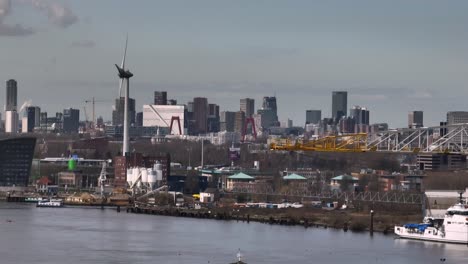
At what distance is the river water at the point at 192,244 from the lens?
136 ft

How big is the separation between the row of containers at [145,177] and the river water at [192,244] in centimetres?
2204

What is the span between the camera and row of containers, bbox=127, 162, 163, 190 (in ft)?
263

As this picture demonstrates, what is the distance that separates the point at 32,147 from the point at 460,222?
46.1 metres

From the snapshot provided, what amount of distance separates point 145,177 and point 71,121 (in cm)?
9692

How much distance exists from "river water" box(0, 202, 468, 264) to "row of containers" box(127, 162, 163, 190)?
22.0 metres

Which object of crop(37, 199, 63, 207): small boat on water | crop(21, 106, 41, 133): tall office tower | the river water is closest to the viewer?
the river water

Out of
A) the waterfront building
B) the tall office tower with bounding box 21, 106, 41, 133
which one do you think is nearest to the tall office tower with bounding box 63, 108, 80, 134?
the tall office tower with bounding box 21, 106, 41, 133

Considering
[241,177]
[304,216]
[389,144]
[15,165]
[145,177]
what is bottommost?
[304,216]

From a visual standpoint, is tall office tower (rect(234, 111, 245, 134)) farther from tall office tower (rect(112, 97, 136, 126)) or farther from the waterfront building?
the waterfront building

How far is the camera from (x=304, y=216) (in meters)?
58.8

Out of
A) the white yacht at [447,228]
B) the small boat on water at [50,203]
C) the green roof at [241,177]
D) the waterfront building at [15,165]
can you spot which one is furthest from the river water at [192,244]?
the waterfront building at [15,165]

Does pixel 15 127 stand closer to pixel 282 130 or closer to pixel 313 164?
pixel 282 130

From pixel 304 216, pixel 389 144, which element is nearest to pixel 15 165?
pixel 304 216

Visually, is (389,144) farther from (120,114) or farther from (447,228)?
(120,114)
